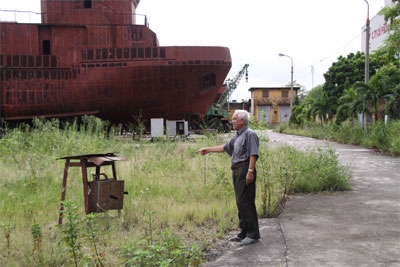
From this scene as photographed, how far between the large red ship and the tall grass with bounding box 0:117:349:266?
10.8 m

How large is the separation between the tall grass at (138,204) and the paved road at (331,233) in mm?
364

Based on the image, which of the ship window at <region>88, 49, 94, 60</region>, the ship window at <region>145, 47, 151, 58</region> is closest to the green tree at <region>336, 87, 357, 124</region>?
the ship window at <region>145, 47, 151, 58</region>

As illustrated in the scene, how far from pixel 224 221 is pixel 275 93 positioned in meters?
64.2

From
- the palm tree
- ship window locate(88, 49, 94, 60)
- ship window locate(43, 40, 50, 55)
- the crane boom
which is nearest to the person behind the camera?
the palm tree

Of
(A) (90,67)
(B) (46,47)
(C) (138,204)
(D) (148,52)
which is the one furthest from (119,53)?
(C) (138,204)

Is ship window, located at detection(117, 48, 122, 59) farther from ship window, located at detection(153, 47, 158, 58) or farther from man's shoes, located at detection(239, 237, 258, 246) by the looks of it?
man's shoes, located at detection(239, 237, 258, 246)

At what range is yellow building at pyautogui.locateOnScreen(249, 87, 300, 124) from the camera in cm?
6706

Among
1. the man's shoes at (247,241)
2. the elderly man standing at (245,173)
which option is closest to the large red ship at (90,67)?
the elderly man standing at (245,173)

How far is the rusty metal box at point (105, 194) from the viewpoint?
4859 mm

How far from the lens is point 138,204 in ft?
19.0

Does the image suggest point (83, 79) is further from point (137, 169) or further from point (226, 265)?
point (226, 265)

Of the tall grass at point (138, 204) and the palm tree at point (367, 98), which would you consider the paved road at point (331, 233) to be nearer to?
the tall grass at point (138, 204)

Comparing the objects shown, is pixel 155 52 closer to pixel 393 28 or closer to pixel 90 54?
pixel 90 54

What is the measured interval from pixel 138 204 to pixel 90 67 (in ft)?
54.1
